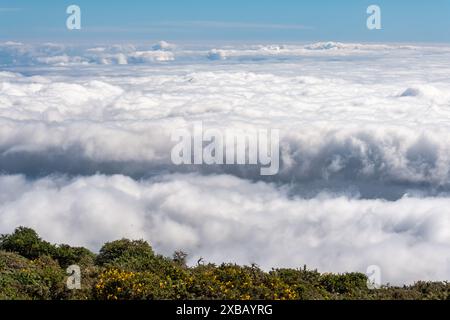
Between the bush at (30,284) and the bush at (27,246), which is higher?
the bush at (30,284)

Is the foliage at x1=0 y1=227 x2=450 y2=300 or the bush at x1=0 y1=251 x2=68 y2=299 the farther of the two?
the bush at x1=0 y1=251 x2=68 y2=299

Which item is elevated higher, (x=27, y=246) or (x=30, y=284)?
(x=30, y=284)

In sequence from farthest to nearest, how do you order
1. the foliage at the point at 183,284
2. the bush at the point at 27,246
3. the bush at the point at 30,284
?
the bush at the point at 27,246 < the bush at the point at 30,284 < the foliage at the point at 183,284

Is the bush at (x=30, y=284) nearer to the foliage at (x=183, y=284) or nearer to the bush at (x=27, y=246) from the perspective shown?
the foliage at (x=183, y=284)

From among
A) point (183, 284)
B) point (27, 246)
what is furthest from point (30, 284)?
point (27, 246)

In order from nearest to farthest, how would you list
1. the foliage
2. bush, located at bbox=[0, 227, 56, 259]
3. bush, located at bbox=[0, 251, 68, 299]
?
the foliage → bush, located at bbox=[0, 251, 68, 299] → bush, located at bbox=[0, 227, 56, 259]

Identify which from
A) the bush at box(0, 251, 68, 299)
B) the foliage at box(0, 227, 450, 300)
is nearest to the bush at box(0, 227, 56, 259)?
the foliage at box(0, 227, 450, 300)

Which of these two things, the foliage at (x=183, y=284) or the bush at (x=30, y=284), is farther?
the bush at (x=30, y=284)

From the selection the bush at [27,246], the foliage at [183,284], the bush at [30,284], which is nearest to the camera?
the foliage at [183,284]

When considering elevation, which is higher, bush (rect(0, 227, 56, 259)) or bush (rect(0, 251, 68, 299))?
bush (rect(0, 251, 68, 299))

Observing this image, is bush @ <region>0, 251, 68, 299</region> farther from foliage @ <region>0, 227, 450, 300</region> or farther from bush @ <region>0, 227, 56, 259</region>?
bush @ <region>0, 227, 56, 259</region>

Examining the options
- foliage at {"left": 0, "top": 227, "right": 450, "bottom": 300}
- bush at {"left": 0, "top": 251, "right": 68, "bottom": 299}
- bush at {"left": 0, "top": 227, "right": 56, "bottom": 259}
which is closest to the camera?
foliage at {"left": 0, "top": 227, "right": 450, "bottom": 300}

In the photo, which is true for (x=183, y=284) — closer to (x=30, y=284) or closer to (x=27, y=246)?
(x=30, y=284)

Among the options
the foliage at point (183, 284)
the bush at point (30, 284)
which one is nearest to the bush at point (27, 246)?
the foliage at point (183, 284)
